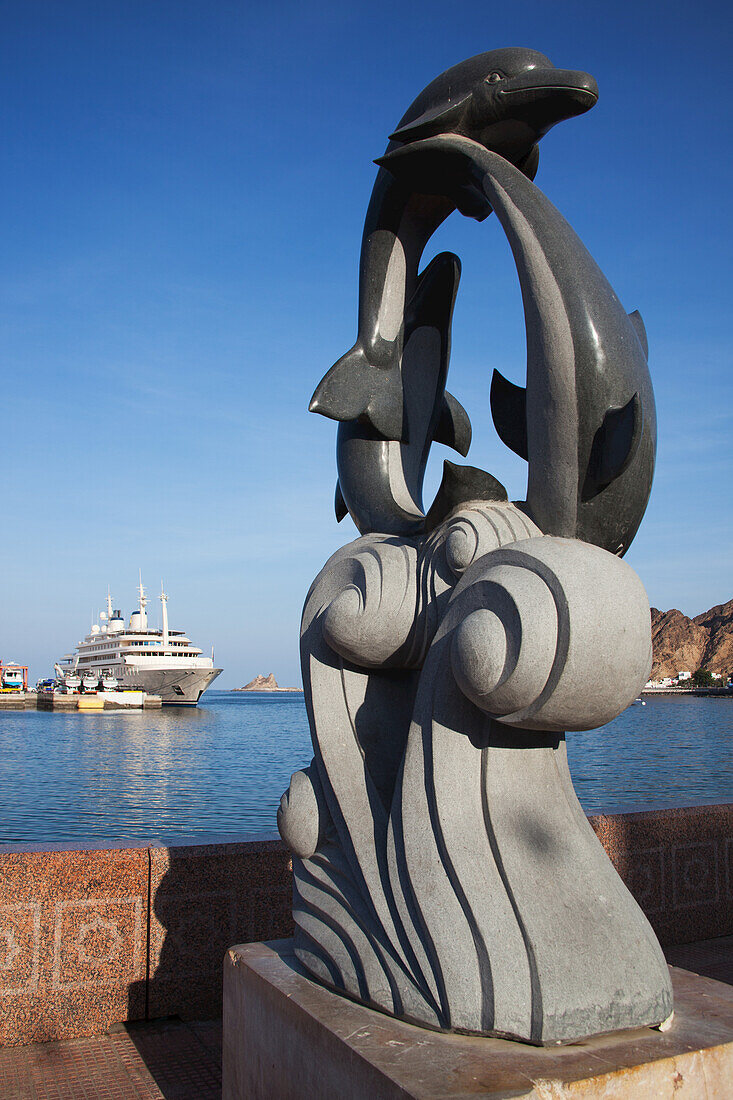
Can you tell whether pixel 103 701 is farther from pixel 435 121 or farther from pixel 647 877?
pixel 435 121

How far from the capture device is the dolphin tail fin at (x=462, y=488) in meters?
3.34

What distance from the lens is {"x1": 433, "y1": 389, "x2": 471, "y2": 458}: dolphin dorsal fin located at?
4.24 metres

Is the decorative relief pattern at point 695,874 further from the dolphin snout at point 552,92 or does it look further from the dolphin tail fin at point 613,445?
the dolphin snout at point 552,92

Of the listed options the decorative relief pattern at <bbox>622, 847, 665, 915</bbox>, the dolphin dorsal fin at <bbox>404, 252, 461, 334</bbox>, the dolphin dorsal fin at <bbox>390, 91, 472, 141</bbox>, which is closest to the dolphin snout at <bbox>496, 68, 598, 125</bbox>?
the dolphin dorsal fin at <bbox>390, 91, 472, 141</bbox>

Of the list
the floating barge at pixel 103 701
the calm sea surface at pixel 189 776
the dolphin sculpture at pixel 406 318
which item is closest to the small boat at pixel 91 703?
the floating barge at pixel 103 701

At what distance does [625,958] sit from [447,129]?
10.9 feet

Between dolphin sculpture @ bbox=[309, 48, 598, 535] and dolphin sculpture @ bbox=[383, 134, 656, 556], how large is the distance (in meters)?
0.41

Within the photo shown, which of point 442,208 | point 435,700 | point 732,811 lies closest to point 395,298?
point 442,208

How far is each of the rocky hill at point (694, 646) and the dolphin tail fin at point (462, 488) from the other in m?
116

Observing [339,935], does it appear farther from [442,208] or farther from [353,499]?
[442,208]

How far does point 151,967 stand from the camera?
4.49 m

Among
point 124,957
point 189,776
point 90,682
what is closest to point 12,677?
point 90,682

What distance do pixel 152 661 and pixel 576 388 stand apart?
59099mm

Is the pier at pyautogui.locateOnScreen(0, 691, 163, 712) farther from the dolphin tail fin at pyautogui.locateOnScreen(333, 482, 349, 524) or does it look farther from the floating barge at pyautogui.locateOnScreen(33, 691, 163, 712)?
the dolphin tail fin at pyautogui.locateOnScreen(333, 482, 349, 524)
